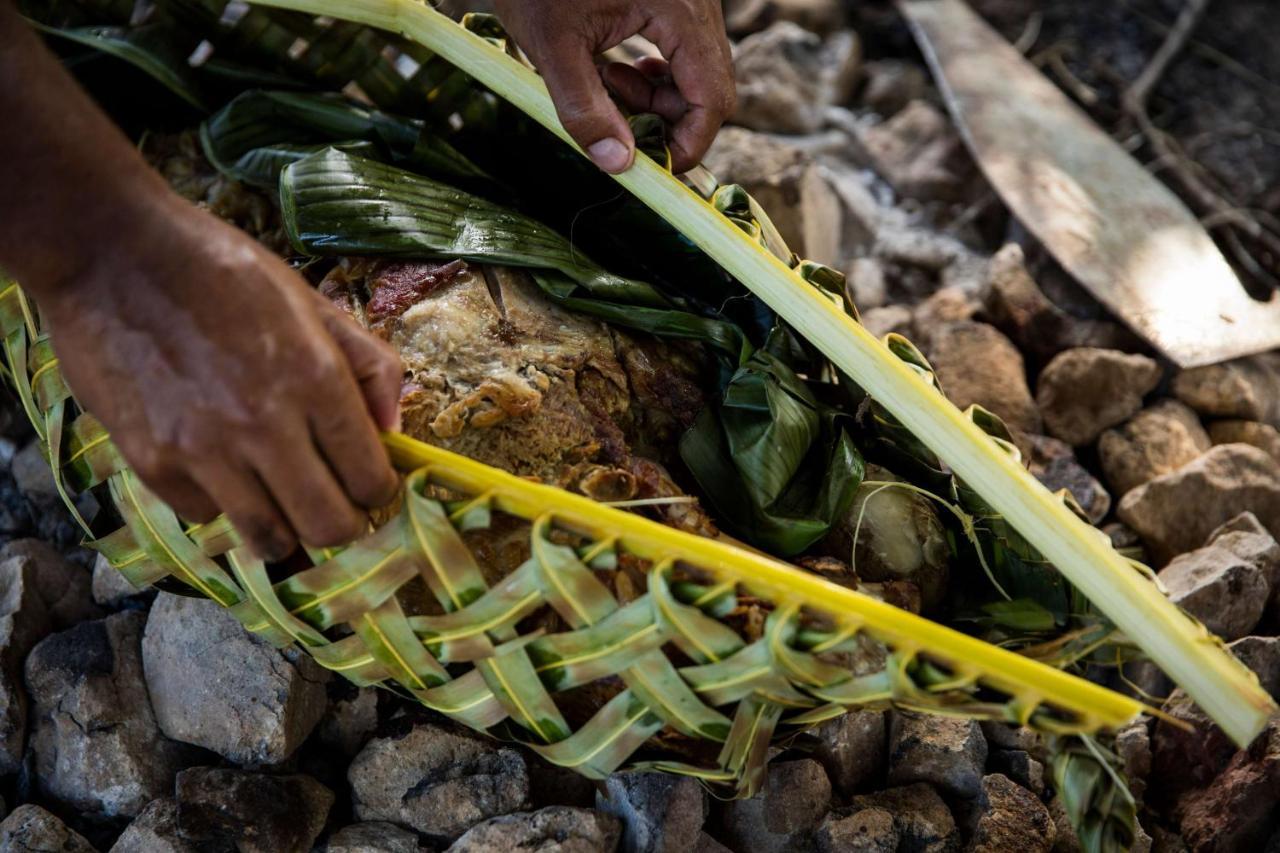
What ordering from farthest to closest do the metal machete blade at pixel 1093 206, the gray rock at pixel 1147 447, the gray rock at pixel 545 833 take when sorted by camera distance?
the metal machete blade at pixel 1093 206
the gray rock at pixel 1147 447
the gray rock at pixel 545 833

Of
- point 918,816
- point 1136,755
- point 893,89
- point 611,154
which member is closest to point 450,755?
point 918,816

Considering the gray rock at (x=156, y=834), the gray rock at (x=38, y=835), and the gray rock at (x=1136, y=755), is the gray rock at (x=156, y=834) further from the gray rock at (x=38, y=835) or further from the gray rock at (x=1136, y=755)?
the gray rock at (x=1136, y=755)

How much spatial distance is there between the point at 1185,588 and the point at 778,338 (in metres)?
0.96

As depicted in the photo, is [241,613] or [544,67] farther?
[544,67]

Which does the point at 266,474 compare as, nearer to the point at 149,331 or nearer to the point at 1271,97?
the point at 149,331

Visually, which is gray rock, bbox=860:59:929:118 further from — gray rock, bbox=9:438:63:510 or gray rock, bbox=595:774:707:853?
gray rock, bbox=9:438:63:510

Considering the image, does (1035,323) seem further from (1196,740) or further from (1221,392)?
(1196,740)

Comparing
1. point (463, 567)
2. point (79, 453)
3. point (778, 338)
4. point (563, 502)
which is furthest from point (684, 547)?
point (79, 453)

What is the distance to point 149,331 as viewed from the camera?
1.14 meters

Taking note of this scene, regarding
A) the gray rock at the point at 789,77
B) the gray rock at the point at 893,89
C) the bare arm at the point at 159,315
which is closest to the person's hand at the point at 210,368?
the bare arm at the point at 159,315

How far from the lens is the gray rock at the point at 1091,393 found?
2484 millimetres

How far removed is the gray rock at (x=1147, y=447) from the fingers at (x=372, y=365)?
73.5 inches

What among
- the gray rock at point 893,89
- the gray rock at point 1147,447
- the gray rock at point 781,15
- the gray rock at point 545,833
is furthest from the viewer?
the gray rock at point 781,15

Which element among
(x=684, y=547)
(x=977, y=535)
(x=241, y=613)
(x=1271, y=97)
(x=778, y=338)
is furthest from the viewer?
(x=1271, y=97)
